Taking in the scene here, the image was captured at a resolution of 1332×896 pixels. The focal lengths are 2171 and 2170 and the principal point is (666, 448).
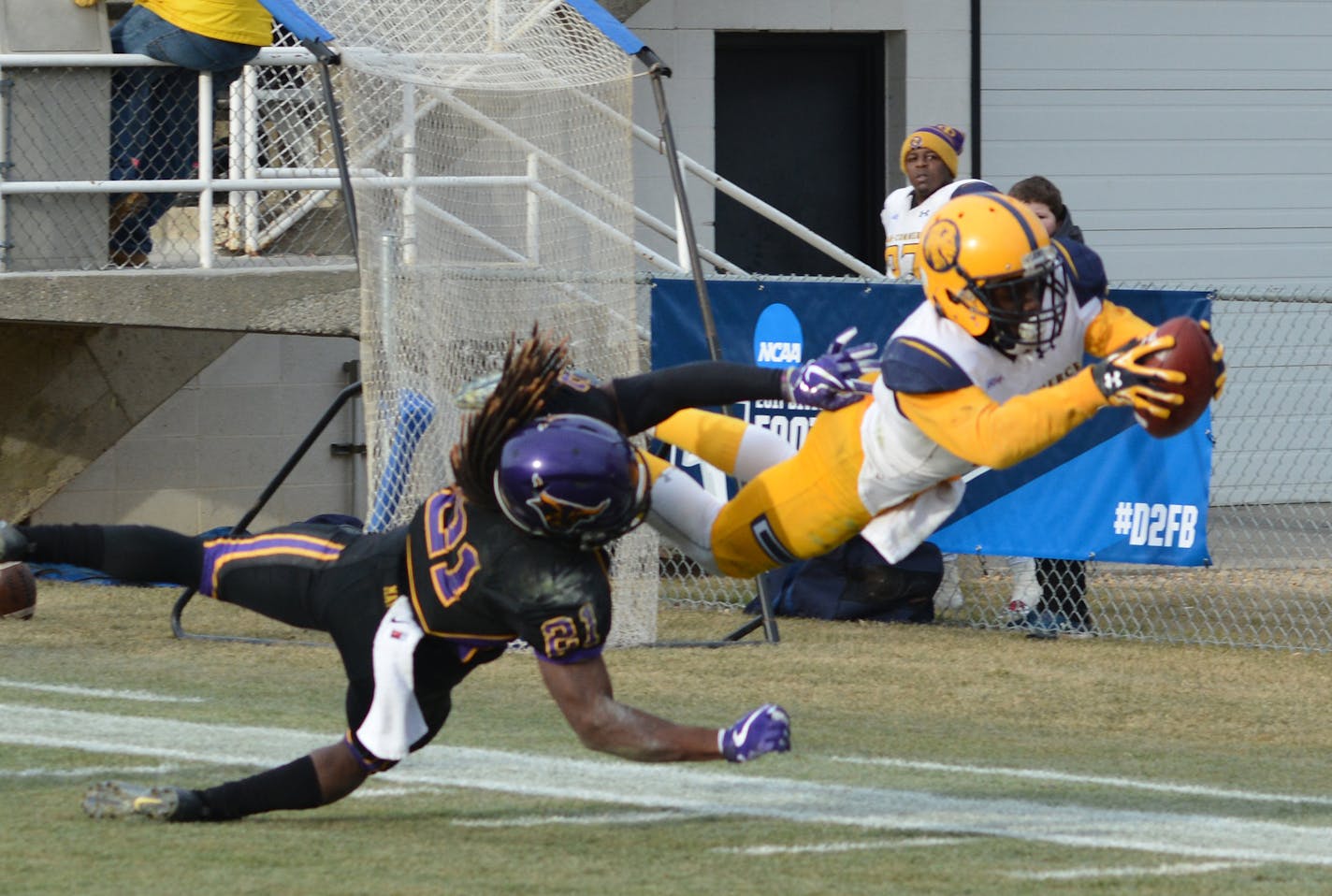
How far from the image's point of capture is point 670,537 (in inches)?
236

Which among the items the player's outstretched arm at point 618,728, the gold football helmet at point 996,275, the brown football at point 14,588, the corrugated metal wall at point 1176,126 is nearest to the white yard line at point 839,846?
the player's outstretched arm at point 618,728

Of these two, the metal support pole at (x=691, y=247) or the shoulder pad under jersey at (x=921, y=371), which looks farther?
the metal support pole at (x=691, y=247)

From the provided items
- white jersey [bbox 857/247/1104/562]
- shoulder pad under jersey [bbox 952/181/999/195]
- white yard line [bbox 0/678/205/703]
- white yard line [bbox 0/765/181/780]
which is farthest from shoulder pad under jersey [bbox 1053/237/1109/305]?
white yard line [bbox 0/678/205/703]

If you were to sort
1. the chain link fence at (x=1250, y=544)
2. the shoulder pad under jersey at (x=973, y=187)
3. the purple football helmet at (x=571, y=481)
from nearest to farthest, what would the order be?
the purple football helmet at (x=571, y=481) < the shoulder pad under jersey at (x=973, y=187) < the chain link fence at (x=1250, y=544)

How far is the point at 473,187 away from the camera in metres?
10.2

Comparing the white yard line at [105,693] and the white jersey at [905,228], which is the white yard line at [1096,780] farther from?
the white jersey at [905,228]

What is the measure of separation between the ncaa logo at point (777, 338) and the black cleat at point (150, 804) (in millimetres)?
4754

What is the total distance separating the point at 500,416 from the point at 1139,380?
1498 millimetres

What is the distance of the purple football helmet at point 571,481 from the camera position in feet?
16.3

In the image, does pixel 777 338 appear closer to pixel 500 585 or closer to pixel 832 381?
pixel 832 381

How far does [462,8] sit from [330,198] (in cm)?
198

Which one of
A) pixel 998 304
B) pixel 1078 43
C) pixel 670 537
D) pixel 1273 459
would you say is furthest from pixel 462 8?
pixel 1273 459

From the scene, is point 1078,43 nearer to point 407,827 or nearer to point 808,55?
point 808,55

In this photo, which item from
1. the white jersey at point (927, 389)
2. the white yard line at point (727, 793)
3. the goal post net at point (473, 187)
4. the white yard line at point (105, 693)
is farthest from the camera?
the goal post net at point (473, 187)
